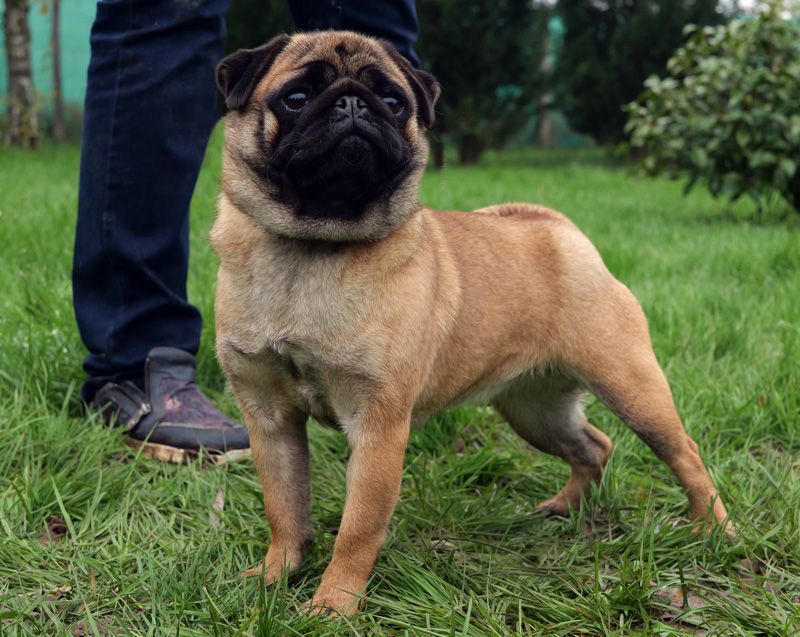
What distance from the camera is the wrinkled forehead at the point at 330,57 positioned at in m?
2.12

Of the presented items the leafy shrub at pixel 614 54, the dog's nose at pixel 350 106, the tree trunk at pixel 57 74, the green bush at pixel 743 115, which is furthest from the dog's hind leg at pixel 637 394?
the tree trunk at pixel 57 74

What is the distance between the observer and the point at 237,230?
222 centimetres

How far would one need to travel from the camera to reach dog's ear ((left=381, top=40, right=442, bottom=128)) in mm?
2314

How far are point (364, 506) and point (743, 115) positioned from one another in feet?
21.0

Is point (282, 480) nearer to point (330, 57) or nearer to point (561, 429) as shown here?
point (561, 429)

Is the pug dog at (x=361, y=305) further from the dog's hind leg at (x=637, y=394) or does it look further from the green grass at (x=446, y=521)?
the green grass at (x=446, y=521)

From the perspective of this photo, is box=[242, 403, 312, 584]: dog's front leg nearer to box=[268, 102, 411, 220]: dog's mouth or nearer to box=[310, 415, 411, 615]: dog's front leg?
box=[310, 415, 411, 615]: dog's front leg

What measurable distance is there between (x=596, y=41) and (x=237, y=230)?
15.6 metres

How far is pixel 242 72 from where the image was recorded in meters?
2.19

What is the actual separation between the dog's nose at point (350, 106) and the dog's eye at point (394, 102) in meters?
0.15

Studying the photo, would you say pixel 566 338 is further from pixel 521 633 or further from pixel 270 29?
pixel 270 29

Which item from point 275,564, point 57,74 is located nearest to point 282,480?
point 275,564

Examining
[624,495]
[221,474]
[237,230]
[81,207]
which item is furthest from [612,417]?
[81,207]

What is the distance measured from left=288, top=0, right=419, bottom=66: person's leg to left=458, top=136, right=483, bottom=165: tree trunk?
12.8 m
